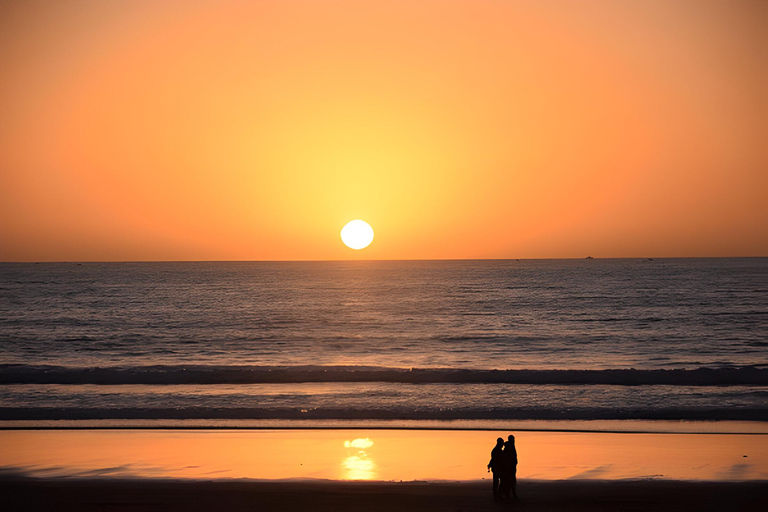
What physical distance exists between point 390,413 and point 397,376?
882 centimetres

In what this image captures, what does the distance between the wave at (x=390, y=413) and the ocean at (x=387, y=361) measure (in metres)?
0.06

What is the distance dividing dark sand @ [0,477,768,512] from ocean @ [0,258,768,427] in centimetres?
659

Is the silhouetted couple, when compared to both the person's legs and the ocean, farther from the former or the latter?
the ocean

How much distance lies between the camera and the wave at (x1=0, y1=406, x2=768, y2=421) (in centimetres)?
1992

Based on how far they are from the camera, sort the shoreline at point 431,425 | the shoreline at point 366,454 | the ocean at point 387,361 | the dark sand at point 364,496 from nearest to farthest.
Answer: the dark sand at point 364,496 → the shoreline at point 366,454 → the shoreline at point 431,425 → the ocean at point 387,361

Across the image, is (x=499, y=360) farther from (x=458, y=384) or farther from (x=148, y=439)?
(x=148, y=439)

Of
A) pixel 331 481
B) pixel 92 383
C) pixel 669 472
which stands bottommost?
pixel 669 472

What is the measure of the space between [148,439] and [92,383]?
12252 millimetres

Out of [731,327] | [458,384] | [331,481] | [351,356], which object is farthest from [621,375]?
[731,327]

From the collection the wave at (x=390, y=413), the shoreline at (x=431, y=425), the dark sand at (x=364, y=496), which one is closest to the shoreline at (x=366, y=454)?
the shoreline at (x=431, y=425)

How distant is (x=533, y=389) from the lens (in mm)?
25391

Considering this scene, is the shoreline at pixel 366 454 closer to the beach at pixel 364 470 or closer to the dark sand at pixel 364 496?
the beach at pixel 364 470

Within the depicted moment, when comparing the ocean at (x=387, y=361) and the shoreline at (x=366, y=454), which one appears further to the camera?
the ocean at (x=387, y=361)

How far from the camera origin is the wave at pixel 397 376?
91.0ft
